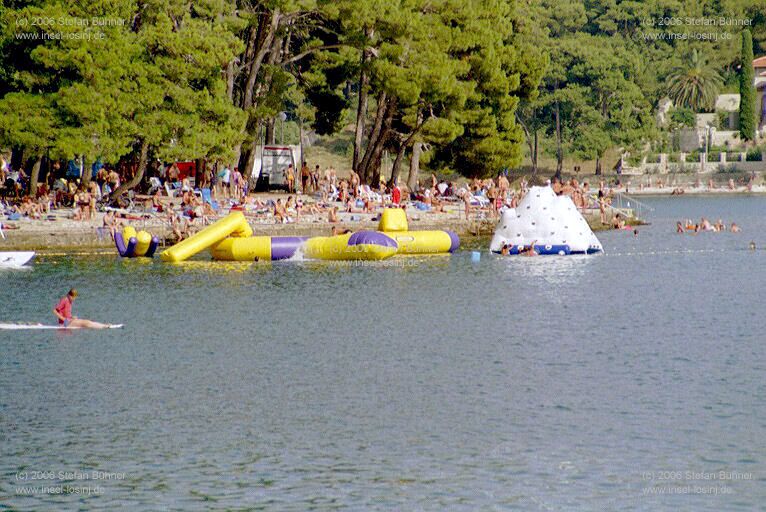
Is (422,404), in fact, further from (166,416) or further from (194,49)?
(194,49)

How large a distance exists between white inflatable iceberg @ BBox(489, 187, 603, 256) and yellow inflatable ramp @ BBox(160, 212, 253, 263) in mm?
9467

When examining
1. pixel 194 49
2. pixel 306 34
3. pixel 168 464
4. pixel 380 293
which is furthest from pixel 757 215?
pixel 168 464

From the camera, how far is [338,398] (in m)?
26.4

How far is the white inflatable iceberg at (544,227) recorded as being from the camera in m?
50.5

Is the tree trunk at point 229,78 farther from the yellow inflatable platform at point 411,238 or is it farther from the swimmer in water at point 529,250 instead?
the swimmer in water at point 529,250

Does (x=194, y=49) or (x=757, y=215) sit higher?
(x=194, y=49)

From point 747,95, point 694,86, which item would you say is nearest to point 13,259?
point 747,95

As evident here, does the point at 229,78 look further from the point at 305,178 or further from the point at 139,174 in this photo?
the point at 305,178

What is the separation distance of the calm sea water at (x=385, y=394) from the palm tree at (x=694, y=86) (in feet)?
291

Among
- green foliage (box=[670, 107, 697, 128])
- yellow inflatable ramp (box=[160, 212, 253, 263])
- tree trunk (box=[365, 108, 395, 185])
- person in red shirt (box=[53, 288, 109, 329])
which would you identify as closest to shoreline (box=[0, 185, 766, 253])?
yellow inflatable ramp (box=[160, 212, 253, 263])

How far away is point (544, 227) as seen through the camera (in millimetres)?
51281

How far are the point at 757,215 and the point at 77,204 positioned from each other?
4589 centimetres

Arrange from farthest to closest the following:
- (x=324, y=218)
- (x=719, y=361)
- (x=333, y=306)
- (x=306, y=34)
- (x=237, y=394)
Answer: (x=306, y=34)
(x=324, y=218)
(x=333, y=306)
(x=719, y=361)
(x=237, y=394)

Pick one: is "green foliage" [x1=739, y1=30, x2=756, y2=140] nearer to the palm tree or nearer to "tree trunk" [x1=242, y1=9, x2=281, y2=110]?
the palm tree
